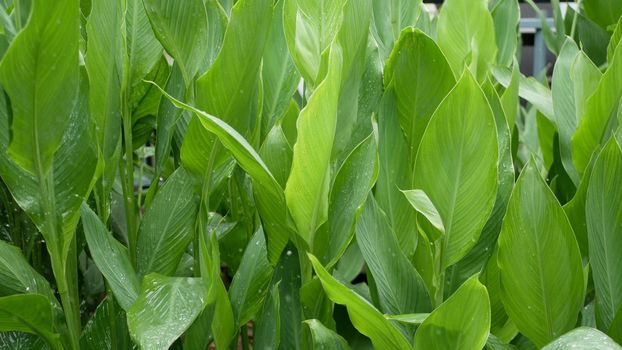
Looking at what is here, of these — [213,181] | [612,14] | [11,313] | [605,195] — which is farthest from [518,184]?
[612,14]

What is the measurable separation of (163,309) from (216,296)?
0.06 m

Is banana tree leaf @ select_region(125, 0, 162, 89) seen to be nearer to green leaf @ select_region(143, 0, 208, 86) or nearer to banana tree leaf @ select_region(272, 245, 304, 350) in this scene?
green leaf @ select_region(143, 0, 208, 86)

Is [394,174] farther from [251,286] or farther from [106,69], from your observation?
[106,69]

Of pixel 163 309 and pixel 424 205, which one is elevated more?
pixel 424 205

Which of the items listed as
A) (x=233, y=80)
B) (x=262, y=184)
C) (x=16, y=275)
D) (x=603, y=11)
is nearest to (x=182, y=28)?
(x=233, y=80)

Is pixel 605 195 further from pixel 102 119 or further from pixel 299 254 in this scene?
pixel 102 119

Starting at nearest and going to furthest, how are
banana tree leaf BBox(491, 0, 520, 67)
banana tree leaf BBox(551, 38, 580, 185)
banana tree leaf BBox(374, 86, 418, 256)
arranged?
banana tree leaf BBox(374, 86, 418, 256), banana tree leaf BBox(551, 38, 580, 185), banana tree leaf BBox(491, 0, 520, 67)

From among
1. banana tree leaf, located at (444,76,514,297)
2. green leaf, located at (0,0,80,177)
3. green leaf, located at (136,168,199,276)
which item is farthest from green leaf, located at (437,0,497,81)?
green leaf, located at (0,0,80,177)

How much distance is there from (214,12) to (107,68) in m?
0.14

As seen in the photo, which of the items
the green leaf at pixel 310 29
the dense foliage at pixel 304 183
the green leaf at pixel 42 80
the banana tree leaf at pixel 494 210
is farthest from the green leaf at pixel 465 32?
the green leaf at pixel 42 80

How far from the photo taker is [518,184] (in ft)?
2.56

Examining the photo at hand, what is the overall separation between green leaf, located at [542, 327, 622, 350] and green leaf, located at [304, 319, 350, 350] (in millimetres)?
195

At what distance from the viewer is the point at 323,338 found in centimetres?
81

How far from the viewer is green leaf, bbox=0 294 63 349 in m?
0.83
